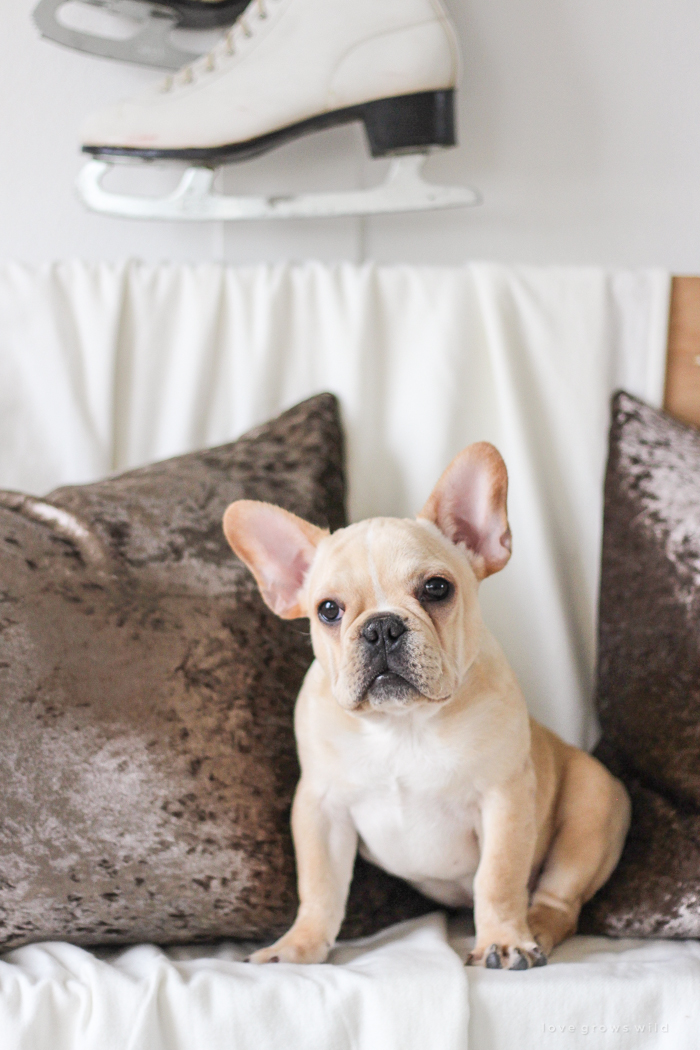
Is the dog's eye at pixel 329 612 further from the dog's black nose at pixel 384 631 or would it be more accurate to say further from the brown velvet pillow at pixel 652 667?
the brown velvet pillow at pixel 652 667

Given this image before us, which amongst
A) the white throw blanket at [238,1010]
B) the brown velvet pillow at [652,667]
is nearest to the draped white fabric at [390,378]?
the brown velvet pillow at [652,667]

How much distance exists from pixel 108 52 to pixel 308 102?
33cm

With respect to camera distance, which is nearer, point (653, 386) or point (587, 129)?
point (653, 386)

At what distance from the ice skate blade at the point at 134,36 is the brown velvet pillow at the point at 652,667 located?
88 centimetres

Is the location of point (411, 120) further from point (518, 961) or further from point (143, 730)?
point (518, 961)

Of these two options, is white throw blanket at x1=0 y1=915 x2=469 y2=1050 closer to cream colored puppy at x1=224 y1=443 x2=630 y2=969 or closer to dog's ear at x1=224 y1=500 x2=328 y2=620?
cream colored puppy at x1=224 y1=443 x2=630 y2=969

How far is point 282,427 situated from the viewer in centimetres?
118

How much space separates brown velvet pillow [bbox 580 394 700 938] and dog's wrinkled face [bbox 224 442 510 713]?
0.29 metres

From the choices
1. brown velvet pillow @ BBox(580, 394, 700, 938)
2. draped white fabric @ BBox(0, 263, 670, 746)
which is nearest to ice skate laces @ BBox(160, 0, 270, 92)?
draped white fabric @ BBox(0, 263, 670, 746)

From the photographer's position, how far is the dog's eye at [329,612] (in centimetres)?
84

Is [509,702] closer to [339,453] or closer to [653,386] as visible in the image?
[339,453]

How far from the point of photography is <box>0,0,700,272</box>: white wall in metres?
1.45

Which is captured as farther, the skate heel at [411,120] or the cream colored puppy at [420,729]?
the skate heel at [411,120]

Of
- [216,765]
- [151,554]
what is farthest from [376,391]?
[216,765]
